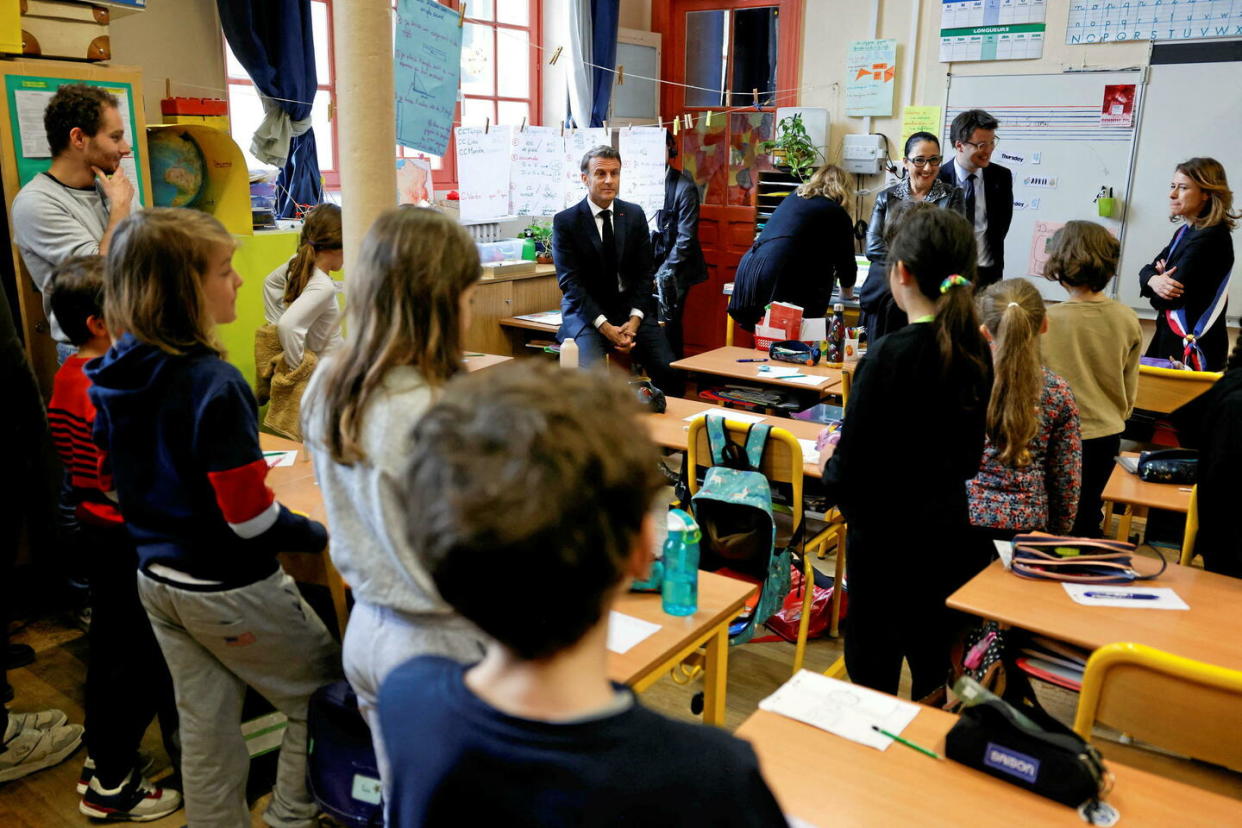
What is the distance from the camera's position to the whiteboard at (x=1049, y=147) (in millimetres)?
5570

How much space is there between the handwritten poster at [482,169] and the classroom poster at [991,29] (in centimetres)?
277

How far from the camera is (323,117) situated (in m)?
5.47

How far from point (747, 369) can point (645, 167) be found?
2.61 metres

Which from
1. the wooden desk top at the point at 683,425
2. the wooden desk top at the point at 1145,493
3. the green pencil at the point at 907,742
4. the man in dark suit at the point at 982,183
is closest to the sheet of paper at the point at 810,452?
the wooden desk top at the point at 683,425

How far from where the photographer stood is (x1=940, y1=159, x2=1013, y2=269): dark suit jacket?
4945mm

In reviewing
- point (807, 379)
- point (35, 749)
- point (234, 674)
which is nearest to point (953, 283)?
point (234, 674)

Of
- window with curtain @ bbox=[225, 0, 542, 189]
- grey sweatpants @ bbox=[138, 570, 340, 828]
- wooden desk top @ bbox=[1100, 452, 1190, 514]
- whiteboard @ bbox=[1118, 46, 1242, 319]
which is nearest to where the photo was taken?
grey sweatpants @ bbox=[138, 570, 340, 828]

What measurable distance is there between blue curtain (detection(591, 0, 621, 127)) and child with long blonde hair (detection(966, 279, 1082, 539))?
182 inches

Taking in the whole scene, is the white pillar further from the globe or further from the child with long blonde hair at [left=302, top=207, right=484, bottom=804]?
the globe

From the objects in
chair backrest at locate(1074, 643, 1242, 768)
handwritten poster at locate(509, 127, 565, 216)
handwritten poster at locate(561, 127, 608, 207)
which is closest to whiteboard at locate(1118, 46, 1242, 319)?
handwritten poster at locate(561, 127, 608, 207)

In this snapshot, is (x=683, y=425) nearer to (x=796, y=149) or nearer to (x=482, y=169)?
(x=482, y=169)

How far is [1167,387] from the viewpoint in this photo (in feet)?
12.5

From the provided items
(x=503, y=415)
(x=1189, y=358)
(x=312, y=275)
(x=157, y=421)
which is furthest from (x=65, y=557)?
(x=1189, y=358)

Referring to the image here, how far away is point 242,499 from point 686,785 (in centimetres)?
129
